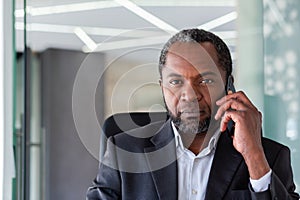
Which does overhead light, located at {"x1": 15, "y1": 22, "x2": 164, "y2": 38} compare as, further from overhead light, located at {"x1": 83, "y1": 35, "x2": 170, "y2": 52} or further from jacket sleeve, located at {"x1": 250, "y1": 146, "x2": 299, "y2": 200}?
jacket sleeve, located at {"x1": 250, "y1": 146, "x2": 299, "y2": 200}

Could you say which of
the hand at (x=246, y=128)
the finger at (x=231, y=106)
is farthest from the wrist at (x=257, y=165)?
the finger at (x=231, y=106)

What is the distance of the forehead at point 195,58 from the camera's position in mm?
1166

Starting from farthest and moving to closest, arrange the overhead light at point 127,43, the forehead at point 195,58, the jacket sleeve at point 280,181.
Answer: the overhead light at point 127,43
the forehead at point 195,58
the jacket sleeve at point 280,181

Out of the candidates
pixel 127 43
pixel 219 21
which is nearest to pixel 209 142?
pixel 219 21

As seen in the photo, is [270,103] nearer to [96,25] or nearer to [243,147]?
[243,147]

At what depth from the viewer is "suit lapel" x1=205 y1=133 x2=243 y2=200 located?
1126 millimetres

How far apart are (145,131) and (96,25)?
27.1 inches

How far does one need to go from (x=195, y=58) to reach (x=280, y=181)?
333mm

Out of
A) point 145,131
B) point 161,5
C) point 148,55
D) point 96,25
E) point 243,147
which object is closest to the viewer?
point 243,147

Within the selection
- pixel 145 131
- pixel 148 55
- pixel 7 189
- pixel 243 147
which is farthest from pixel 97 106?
pixel 243 147

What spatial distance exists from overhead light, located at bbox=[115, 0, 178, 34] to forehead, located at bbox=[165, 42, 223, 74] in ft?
1.24

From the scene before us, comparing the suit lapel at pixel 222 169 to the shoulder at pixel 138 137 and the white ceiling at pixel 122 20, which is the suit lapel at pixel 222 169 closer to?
the shoulder at pixel 138 137

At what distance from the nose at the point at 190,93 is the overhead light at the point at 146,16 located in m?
0.41

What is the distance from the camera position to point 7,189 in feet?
5.62
